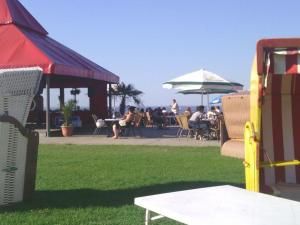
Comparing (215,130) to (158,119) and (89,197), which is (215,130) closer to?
(158,119)

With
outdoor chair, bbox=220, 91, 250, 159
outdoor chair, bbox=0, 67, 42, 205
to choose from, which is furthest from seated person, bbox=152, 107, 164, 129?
outdoor chair, bbox=0, 67, 42, 205

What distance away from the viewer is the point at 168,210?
3.14 meters

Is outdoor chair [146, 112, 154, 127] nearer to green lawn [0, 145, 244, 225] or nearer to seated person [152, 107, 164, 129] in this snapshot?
seated person [152, 107, 164, 129]

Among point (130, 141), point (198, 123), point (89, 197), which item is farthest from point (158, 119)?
point (89, 197)

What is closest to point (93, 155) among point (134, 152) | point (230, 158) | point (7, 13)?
point (134, 152)

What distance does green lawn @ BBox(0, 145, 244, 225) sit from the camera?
562 cm

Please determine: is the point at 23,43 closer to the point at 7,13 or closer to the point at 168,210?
the point at 7,13

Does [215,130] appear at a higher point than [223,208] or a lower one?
higher

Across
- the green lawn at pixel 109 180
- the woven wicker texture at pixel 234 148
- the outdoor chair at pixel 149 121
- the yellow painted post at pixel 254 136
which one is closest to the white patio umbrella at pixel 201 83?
the outdoor chair at pixel 149 121

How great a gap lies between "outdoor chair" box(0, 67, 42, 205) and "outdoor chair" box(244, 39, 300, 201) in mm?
2486

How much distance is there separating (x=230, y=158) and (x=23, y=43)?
10.6 meters

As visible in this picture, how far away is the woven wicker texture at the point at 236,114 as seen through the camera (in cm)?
1122

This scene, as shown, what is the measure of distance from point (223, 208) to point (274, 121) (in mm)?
2565

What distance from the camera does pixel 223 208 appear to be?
10.3 feet
